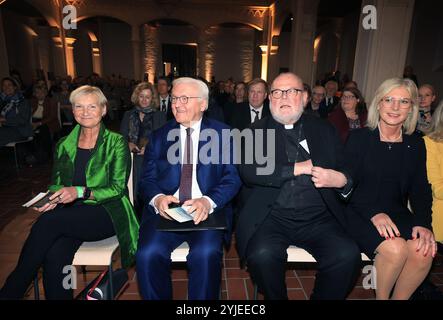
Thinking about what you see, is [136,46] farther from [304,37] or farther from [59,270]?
[59,270]

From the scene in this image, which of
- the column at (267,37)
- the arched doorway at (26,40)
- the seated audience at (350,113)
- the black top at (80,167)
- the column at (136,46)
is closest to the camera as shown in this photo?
the black top at (80,167)

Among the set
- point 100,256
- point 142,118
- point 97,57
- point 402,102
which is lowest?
point 100,256

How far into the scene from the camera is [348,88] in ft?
14.0

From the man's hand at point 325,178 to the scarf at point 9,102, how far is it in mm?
5582

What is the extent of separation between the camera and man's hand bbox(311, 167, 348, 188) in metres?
1.91

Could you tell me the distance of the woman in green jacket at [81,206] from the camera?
187cm

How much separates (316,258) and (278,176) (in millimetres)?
569

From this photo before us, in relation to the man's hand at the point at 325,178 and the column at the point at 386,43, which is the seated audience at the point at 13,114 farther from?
the column at the point at 386,43

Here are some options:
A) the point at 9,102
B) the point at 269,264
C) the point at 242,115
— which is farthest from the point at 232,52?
the point at 269,264

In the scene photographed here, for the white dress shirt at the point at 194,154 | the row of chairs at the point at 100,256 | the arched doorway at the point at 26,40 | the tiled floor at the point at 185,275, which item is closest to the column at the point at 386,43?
the tiled floor at the point at 185,275

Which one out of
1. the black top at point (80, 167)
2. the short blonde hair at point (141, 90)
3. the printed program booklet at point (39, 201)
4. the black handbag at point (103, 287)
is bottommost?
the black handbag at point (103, 287)

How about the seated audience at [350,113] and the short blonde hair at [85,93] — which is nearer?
the short blonde hair at [85,93]

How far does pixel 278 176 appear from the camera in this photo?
2.05m
